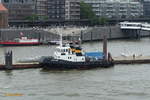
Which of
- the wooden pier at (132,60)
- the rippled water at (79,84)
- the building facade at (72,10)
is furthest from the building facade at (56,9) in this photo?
the rippled water at (79,84)

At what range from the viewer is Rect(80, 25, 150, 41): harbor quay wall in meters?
79.5

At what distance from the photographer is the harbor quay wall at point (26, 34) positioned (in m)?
72.5

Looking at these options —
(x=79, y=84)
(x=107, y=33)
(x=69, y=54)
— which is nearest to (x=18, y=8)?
(x=107, y=33)

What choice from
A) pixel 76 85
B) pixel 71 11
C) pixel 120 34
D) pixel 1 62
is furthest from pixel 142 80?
pixel 71 11

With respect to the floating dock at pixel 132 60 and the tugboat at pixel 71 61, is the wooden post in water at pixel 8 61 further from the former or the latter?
the floating dock at pixel 132 60

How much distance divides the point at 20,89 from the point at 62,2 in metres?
68.0

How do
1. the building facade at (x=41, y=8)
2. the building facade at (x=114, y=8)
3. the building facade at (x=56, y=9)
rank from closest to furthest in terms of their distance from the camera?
the building facade at (x=56, y=9), the building facade at (x=41, y=8), the building facade at (x=114, y=8)

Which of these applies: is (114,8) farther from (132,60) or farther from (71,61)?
(71,61)

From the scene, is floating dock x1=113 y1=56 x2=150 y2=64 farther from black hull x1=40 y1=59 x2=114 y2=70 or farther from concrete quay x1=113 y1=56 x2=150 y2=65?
black hull x1=40 y1=59 x2=114 y2=70

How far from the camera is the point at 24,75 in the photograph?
1543 inches

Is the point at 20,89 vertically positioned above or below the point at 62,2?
below

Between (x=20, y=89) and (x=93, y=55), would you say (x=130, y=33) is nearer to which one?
(x=93, y=55)

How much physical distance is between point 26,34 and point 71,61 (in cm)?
3301

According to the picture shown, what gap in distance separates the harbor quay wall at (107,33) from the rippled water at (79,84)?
119ft
